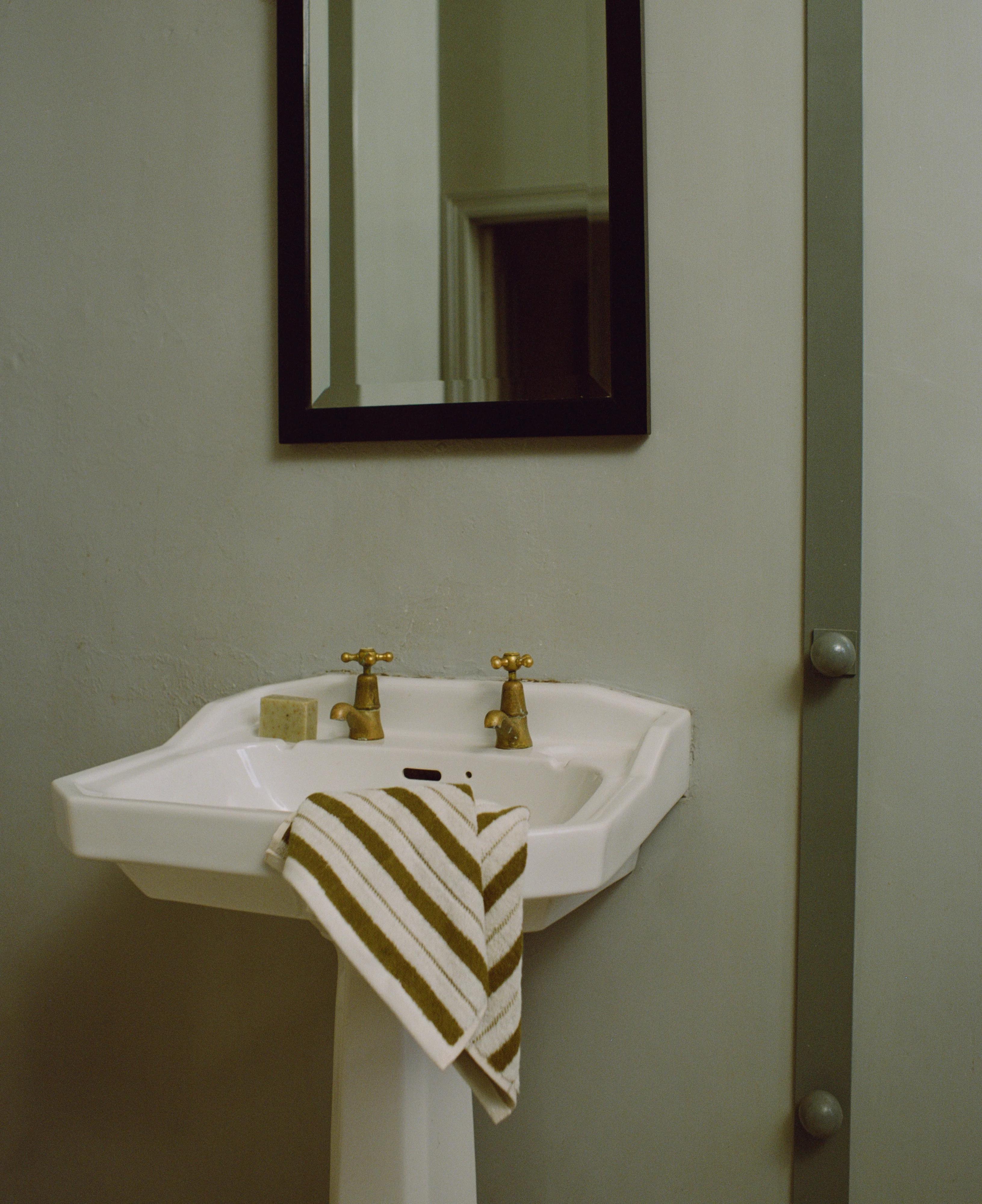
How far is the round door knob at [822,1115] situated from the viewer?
1.04 m

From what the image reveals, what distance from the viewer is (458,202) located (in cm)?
114

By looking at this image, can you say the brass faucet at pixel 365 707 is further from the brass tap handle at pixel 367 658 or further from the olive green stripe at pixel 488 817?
the olive green stripe at pixel 488 817

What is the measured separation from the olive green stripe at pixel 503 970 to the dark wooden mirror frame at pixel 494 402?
0.62 m

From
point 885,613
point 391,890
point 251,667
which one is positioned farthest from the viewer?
point 251,667

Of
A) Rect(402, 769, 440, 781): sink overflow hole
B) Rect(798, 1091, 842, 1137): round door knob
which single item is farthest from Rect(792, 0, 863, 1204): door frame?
Rect(402, 769, 440, 781): sink overflow hole

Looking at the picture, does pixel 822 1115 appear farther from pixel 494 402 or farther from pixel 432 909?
pixel 494 402

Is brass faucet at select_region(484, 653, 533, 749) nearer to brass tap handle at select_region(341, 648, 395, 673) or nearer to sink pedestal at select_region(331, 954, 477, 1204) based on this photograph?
brass tap handle at select_region(341, 648, 395, 673)

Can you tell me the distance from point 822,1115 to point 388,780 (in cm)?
63

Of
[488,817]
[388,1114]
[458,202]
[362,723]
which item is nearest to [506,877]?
[488,817]

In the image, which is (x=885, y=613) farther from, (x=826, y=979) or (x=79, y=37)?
(x=79, y=37)

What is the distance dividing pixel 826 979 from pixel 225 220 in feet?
4.08

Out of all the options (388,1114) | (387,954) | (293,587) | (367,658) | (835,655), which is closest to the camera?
(387,954)

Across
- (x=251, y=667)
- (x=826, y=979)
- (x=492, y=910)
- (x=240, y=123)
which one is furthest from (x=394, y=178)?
(x=826, y=979)

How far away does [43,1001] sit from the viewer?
137 cm
